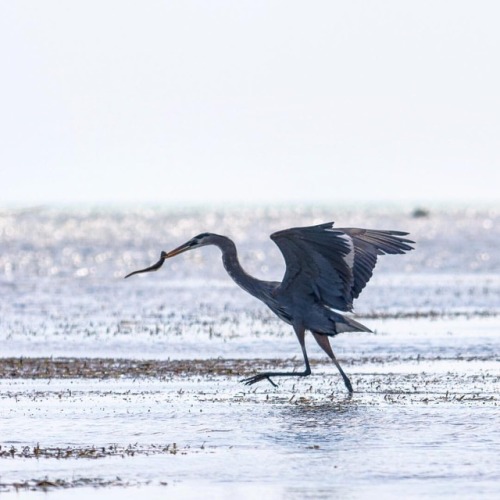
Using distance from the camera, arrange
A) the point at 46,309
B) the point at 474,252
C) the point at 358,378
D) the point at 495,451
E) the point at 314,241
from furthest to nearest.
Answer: the point at 474,252 → the point at 46,309 → the point at 358,378 → the point at 314,241 → the point at 495,451

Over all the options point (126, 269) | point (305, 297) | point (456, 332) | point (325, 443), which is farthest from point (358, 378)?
point (126, 269)

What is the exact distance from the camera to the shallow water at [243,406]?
9.59 metres

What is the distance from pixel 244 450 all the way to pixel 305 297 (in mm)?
3671

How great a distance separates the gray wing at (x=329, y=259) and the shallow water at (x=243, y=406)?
998 mm

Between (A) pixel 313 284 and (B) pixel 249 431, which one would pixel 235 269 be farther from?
(B) pixel 249 431

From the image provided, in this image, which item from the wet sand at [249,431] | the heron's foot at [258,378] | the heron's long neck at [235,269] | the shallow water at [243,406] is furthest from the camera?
the heron's long neck at [235,269]

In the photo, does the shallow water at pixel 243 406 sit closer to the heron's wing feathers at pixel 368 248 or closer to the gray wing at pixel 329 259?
the gray wing at pixel 329 259

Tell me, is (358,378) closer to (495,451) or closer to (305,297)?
(305,297)

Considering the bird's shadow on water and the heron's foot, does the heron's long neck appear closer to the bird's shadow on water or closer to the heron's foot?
the heron's foot

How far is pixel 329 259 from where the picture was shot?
1382 cm

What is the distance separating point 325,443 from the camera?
1094 cm

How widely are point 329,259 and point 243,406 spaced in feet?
5.86

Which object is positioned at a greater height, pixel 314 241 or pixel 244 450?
pixel 314 241

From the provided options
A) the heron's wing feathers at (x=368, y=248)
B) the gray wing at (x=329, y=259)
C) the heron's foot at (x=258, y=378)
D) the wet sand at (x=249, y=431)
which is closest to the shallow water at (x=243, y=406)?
the wet sand at (x=249, y=431)
